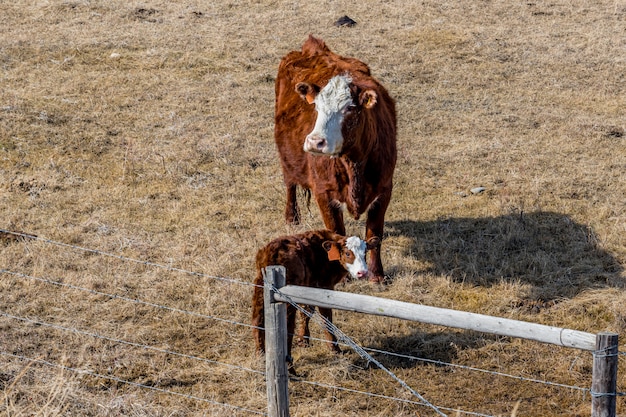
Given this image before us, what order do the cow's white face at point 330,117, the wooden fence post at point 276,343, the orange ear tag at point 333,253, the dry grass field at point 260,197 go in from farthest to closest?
the cow's white face at point 330,117, the orange ear tag at point 333,253, the dry grass field at point 260,197, the wooden fence post at point 276,343

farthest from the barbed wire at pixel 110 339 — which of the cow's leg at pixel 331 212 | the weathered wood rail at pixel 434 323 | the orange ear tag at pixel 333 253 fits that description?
the cow's leg at pixel 331 212

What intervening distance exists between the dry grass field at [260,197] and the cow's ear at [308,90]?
1870 millimetres

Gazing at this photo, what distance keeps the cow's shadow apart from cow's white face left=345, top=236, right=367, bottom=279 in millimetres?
717

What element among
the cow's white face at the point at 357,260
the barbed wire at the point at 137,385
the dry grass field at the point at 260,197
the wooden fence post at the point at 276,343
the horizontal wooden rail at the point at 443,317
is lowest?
the dry grass field at the point at 260,197

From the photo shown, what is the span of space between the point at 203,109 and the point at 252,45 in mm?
3548

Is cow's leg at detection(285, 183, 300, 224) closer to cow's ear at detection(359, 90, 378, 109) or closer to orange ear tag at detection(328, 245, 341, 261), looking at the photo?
cow's ear at detection(359, 90, 378, 109)

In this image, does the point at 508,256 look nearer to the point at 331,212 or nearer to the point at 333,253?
the point at 331,212

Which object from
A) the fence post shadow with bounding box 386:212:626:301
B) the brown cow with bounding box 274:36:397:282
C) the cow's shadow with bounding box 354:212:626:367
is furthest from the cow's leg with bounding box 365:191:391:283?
the fence post shadow with bounding box 386:212:626:301

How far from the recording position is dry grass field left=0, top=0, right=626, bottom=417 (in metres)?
6.43

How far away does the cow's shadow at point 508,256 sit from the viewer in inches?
310

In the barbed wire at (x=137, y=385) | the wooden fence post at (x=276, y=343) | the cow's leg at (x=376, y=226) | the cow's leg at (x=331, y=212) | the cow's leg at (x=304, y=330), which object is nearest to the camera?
the wooden fence post at (x=276, y=343)

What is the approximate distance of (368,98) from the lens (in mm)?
7570

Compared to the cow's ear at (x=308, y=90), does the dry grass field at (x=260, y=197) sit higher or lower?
lower

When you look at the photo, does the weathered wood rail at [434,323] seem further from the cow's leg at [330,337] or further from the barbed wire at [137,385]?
the cow's leg at [330,337]
